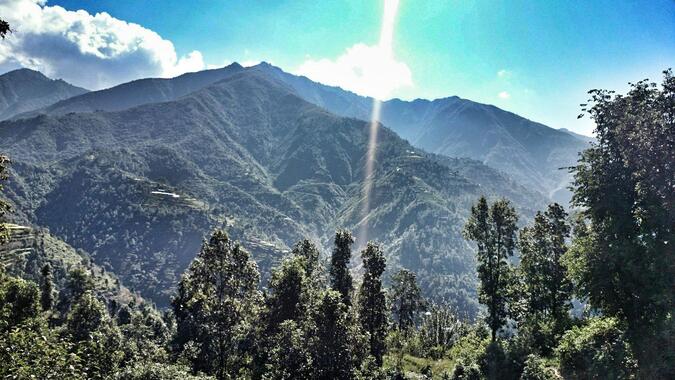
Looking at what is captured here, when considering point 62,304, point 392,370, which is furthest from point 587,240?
point 62,304

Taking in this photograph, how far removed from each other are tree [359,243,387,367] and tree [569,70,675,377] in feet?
93.9

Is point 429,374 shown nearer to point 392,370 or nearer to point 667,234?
point 392,370

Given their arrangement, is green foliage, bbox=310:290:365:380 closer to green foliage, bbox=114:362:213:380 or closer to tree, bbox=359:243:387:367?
green foliage, bbox=114:362:213:380

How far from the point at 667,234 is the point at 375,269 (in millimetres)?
36463

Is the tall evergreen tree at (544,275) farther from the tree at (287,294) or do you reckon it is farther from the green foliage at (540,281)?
the tree at (287,294)

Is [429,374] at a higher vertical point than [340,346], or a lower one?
lower

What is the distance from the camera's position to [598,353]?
29766 millimetres

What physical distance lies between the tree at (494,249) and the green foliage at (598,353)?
15096mm

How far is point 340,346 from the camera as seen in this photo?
31703 millimetres

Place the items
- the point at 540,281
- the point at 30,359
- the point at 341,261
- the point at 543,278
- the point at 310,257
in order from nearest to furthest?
the point at 30,359, the point at 543,278, the point at 540,281, the point at 341,261, the point at 310,257

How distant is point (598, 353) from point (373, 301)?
31565 millimetres

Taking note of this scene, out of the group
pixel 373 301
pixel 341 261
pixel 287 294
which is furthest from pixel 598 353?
pixel 341 261

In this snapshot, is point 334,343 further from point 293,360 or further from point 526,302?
point 526,302

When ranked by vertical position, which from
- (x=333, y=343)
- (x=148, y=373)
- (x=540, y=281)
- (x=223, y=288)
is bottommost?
(x=148, y=373)
